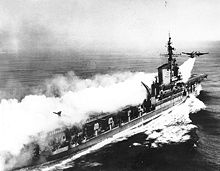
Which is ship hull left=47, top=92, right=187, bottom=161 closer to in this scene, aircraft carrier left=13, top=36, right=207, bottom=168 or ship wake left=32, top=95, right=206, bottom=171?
aircraft carrier left=13, top=36, right=207, bottom=168

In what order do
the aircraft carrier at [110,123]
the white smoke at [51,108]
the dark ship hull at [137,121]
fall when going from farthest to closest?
the dark ship hull at [137,121] → the aircraft carrier at [110,123] → the white smoke at [51,108]

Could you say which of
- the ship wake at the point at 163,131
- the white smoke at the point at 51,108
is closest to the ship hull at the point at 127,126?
the ship wake at the point at 163,131

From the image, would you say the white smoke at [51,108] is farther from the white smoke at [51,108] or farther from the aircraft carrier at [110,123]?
the aircraft carrier at [110,123]

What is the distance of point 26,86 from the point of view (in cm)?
6606

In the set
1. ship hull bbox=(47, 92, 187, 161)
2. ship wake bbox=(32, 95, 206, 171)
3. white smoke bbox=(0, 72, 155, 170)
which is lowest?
ship wake bbox=(32, 95, 206, 171)

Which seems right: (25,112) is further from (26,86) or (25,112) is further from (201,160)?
(26,86)

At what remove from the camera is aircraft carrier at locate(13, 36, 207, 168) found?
26.3 meters

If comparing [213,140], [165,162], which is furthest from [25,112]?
[213,140]

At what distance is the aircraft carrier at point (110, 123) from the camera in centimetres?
2634

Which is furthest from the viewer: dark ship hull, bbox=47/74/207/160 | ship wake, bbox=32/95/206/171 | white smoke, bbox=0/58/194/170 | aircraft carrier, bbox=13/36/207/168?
ship wake, bbox=32/95/206/171

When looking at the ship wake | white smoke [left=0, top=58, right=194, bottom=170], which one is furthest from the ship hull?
white smoke [left=0, top=58, right=194, bottom=170]

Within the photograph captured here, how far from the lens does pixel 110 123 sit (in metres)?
33.2

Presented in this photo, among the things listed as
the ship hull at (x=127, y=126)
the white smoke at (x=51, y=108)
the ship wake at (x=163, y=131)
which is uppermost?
the white smoke at (x=51, y=108)

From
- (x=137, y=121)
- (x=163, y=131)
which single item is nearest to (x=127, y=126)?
(x=137, y=121)
